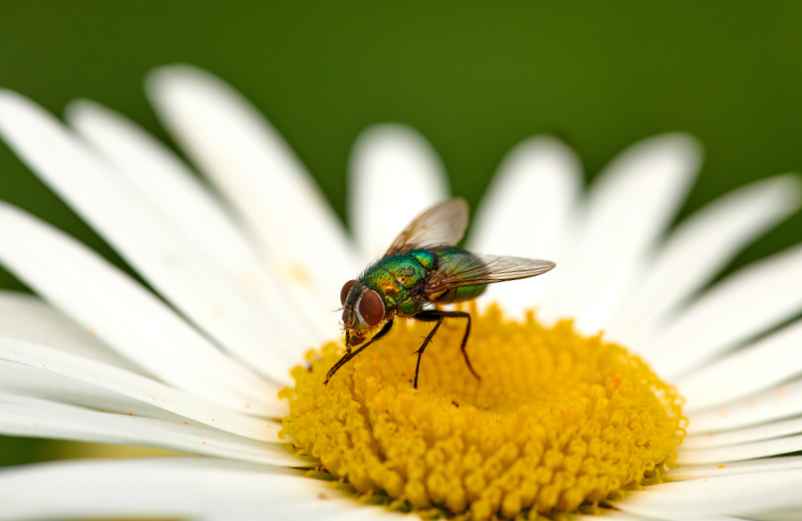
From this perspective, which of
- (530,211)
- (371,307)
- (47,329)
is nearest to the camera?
(371,307)

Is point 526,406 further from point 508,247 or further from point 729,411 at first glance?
point 508,247

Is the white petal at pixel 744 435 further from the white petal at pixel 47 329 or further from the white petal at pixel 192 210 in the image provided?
the white petal at pixel 47 329

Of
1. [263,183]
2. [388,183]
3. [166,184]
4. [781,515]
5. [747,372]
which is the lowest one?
[781,515]

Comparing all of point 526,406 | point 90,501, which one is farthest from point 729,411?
point 90,501

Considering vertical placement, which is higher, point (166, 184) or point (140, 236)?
point (166, 184)

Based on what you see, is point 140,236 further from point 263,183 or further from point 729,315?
point 729,315

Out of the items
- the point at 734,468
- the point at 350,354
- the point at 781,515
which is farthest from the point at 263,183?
the point at 781,515

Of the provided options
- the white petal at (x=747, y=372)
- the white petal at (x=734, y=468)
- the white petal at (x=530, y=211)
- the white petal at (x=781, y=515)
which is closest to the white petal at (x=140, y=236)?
the white petal at (x=530, y=211)

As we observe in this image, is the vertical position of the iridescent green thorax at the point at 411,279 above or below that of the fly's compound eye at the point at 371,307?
above
